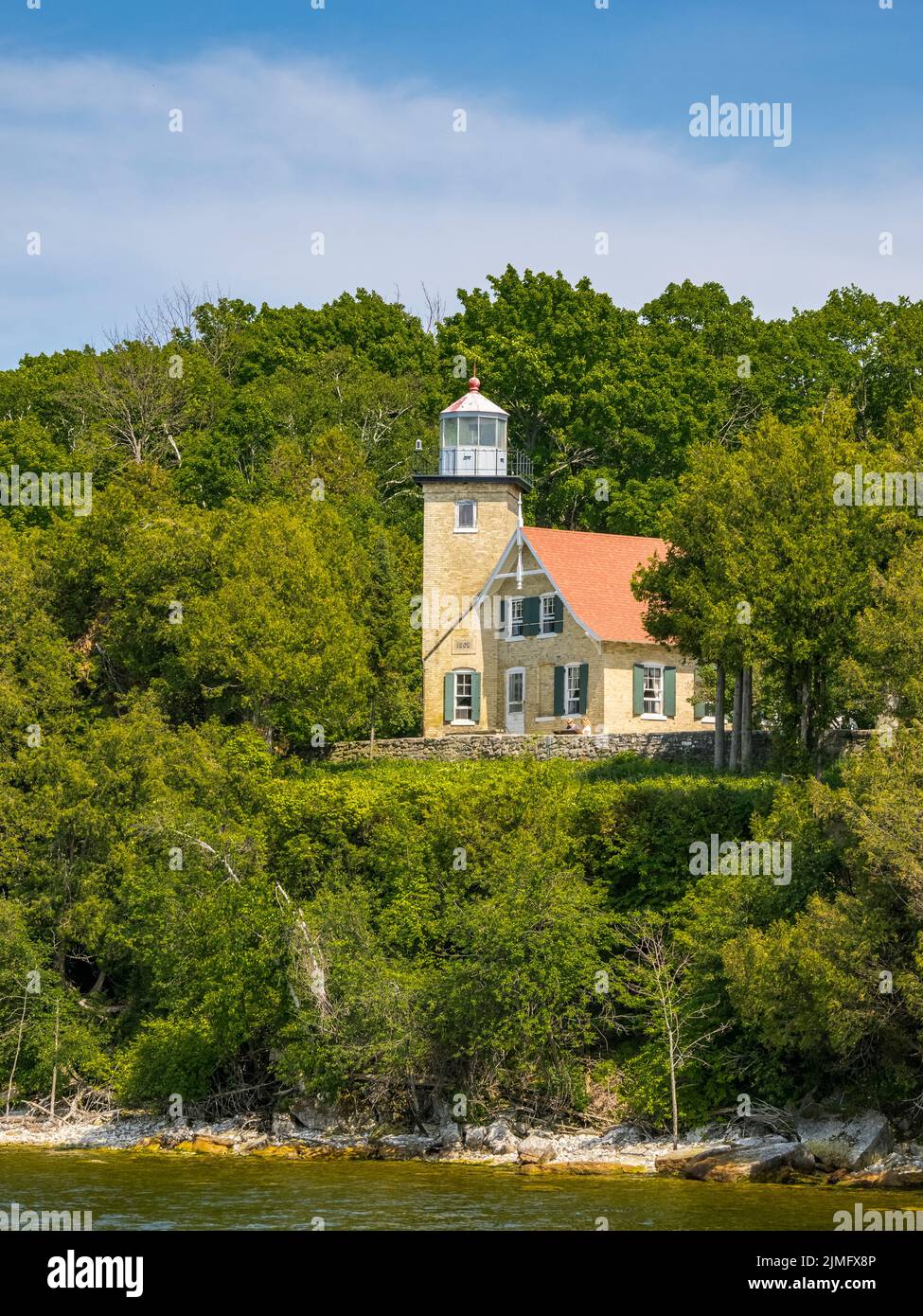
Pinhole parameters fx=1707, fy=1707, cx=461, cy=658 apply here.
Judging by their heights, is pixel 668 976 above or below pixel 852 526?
below

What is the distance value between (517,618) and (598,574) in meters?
2.64

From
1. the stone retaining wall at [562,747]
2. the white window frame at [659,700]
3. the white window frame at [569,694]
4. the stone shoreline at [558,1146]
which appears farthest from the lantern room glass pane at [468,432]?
the stone shoreline at [558,1146]

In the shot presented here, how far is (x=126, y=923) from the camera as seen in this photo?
37031 millimetres

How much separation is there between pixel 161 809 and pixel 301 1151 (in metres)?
9.51

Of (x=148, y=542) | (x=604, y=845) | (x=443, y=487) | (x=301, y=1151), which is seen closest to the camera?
(x=301, y=1151)

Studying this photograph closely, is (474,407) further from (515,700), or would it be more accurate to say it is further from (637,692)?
(637,692)

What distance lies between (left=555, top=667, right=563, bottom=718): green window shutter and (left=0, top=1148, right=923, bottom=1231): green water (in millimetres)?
18996

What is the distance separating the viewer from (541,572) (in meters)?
48.2

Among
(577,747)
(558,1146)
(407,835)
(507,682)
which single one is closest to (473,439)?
(507,682)

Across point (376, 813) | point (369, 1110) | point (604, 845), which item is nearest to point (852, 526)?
point (604, 845)

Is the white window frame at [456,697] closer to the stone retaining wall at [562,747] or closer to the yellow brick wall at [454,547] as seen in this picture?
the yellow brick wall at [454,547]

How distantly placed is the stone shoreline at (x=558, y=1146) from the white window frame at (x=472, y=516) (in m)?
21.7
